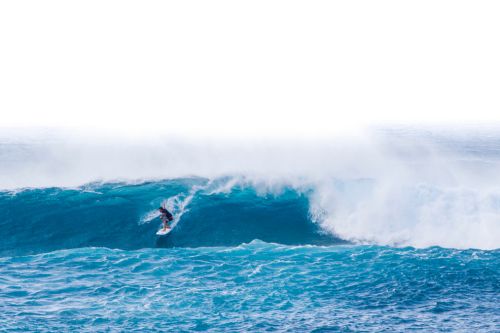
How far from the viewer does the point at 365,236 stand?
2038 cm

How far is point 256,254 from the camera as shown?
1712 centimetres

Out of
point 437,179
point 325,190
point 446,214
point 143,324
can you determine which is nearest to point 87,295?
point 143,324

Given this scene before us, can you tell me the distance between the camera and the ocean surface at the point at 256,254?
455 inches

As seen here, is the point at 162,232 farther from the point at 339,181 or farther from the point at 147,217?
the point at 339,181

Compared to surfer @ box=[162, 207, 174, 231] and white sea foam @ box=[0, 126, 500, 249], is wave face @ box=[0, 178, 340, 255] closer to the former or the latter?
surfer @ box=[162, 207, 174, 231]

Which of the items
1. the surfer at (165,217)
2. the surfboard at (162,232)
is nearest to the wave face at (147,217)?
the surfboard at (162,232)

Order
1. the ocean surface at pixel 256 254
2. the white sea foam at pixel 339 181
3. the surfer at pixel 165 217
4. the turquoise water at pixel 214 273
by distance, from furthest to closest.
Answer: the white sea foam at pixel 339 181 < the surfer at pixel 165 217 < the ocean surface at pixel 256 254 < the turquoise water at pixel 214 273

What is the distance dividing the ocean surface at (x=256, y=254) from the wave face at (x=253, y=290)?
0.06 m

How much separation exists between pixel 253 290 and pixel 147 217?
991 cm

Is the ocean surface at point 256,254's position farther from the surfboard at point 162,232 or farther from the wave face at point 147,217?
the surfboard at point 162,232

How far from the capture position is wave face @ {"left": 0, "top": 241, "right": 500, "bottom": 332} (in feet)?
36.5

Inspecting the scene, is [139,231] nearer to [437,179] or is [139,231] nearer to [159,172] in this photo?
[159,172]

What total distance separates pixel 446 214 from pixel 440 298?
10159 millimetres

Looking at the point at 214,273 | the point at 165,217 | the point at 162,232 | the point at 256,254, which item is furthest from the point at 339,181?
the point at 214,273
